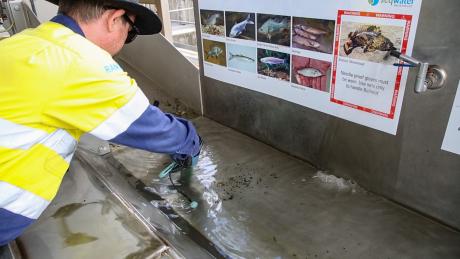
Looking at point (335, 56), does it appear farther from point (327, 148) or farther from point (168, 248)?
point (168, 248)

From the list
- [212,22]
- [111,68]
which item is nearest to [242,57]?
[212,22]

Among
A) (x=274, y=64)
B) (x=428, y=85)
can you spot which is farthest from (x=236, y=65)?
(x=428, y=85)

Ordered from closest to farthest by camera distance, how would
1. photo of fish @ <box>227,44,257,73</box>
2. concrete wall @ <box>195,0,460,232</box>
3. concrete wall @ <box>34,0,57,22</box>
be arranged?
concrete wall @ <box>195,0,460,232</box> < photo of fish @ <box>227,44,257,73</box> < concrete wall @ <box>34,0,57,22</box>

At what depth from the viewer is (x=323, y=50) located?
1.83 meters

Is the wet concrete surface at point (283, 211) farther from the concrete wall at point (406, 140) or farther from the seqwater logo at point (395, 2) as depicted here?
the seqwater logo at point (395, 2)

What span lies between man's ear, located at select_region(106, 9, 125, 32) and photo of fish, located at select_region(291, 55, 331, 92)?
1.09m

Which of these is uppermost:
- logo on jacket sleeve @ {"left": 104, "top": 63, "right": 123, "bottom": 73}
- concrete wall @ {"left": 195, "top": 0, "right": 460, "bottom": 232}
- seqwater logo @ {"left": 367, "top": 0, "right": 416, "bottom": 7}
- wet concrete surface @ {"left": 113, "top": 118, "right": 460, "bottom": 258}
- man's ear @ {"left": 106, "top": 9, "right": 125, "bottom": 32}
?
man's ear @ {"left": 106, "top": 9, "right": 125, "bottom": 32}

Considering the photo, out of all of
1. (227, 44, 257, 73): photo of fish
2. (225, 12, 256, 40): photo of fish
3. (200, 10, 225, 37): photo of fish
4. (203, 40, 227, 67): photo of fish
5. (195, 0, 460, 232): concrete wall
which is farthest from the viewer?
(203, 40, 227, 67): photo of fish

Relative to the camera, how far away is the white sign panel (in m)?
1.43

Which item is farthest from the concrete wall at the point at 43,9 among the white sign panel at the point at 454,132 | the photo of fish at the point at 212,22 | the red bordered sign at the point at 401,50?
the white sign panel at the point at 454,132

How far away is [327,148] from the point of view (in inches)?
80.9

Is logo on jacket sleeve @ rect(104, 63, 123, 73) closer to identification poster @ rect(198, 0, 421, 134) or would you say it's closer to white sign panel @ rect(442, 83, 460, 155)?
identification poster @ rect(198, 0, 421, 134)

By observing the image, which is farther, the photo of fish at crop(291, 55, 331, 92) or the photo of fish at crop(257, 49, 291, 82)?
the photo of fish at crop(257, 49, 291, 82)

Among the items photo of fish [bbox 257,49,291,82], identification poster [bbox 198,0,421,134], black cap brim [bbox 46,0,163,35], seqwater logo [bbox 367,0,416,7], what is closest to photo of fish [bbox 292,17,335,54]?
identification poster [bbox 198,0,421,134]
